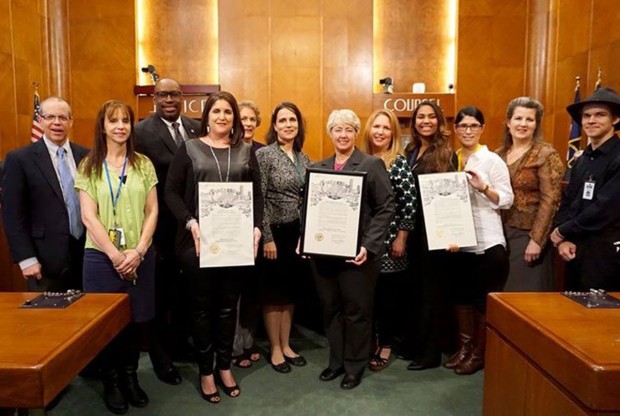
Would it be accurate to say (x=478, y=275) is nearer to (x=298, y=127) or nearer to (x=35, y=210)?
(x=298, y=127)

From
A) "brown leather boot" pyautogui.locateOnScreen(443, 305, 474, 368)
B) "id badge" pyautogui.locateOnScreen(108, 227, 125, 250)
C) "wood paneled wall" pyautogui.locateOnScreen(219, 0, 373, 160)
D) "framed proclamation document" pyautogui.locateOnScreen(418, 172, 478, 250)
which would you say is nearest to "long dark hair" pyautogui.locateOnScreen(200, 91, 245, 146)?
"id badge" pyautogui.locateOnScreen(108, 227, 125, 250)

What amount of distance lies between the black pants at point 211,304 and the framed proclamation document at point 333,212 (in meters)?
0.44

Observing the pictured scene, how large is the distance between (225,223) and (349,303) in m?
0.84

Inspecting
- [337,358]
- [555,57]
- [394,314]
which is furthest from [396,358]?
A: [555,57]

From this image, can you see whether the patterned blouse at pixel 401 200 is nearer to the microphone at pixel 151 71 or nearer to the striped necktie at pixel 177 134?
the striped necktie at pixel 177 134

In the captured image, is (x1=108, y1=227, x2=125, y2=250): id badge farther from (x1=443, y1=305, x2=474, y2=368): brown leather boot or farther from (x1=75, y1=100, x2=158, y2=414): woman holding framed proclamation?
(x1=443, y1=305, x2=474, y2=368): brown leather boot

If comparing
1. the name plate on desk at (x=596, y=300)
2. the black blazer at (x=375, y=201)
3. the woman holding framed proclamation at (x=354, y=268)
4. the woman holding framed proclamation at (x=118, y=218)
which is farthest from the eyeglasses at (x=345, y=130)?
the name plate on desk at (x=596, y=300)

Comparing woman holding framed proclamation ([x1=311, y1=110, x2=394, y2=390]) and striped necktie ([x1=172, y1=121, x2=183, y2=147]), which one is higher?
striped necktie ([x1=172, y1=121, x2=183, y2=147])

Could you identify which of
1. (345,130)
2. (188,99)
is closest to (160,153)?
(345,130)

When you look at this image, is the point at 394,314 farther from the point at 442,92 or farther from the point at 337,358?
the point at 442,92

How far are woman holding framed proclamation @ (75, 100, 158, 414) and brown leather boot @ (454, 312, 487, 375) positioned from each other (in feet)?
6.02

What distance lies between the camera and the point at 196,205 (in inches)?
100

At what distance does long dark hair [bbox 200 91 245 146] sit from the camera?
2.56 m

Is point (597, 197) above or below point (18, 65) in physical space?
below
